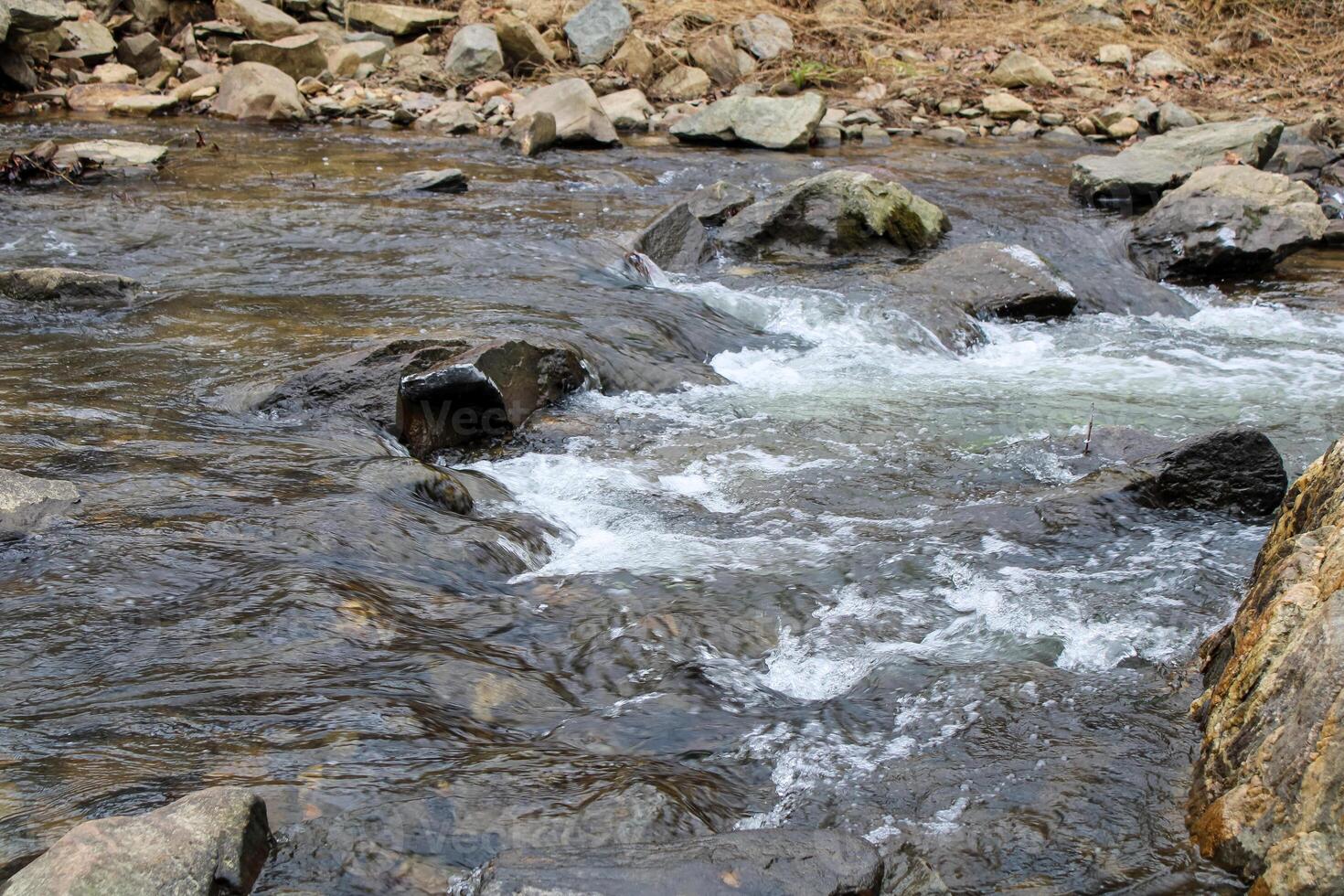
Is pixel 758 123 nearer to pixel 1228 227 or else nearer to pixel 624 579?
pixel 1228 227

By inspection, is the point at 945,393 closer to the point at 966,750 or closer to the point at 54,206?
the point at 966,750

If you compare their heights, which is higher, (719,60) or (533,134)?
(719,60)

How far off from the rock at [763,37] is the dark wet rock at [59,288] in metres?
11.4

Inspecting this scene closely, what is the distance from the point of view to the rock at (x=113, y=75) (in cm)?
1477

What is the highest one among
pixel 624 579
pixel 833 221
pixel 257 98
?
pixel 257 98

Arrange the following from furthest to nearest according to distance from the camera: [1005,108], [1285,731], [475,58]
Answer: [475,58] → [1005,108] → [1285,731]

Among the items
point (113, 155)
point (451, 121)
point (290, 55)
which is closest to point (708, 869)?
point (113, 155)

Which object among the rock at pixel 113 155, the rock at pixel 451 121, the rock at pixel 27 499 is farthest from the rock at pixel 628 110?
the rock at pixel 27 499

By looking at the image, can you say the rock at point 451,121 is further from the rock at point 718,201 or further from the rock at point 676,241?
the rock at point 676,241

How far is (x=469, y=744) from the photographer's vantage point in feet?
9.71

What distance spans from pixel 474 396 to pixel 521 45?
38.1ft

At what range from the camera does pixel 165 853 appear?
2168mm

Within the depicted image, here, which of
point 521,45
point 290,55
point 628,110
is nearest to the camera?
point 628,110

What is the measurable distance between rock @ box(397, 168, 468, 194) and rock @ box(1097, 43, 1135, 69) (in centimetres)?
1002
